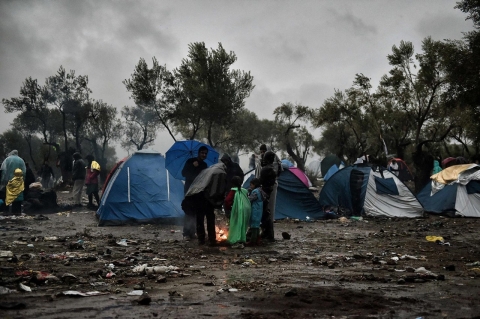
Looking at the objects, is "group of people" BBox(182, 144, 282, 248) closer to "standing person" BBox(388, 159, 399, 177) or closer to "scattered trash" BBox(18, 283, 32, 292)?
"scattered trash" BBox(18, 283, 32, 292)

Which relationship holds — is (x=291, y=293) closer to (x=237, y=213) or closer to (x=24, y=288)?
(x=24, y=288)

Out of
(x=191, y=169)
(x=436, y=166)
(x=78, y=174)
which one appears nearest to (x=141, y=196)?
(x=191, y=169)

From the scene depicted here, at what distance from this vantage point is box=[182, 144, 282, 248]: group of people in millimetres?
8539

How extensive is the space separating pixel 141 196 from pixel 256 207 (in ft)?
15.0

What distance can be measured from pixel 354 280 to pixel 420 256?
2.66 meters

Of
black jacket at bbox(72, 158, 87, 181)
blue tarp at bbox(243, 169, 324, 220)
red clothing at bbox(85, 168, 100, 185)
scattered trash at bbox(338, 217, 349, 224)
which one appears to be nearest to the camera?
scattered trash at bbox(338, 217, 349, 224)

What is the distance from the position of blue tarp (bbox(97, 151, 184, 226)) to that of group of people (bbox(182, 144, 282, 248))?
3.08 m

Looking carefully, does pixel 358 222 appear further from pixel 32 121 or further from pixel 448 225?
pixel 32 121

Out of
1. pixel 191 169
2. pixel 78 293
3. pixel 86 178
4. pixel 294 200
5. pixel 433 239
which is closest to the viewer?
pixel 78 293

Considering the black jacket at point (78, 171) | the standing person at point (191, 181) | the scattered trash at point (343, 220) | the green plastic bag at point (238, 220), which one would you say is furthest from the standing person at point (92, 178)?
the green plastic bag at point (238, 220)

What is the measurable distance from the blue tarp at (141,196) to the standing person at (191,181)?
116 inches

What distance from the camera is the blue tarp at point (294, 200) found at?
1415 centimetres

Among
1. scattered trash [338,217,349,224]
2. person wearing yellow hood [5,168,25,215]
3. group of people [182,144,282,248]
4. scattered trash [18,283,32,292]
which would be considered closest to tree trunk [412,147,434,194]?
scattered trash [338,217,349,224]

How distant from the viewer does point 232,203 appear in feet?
Answer: 28.9
